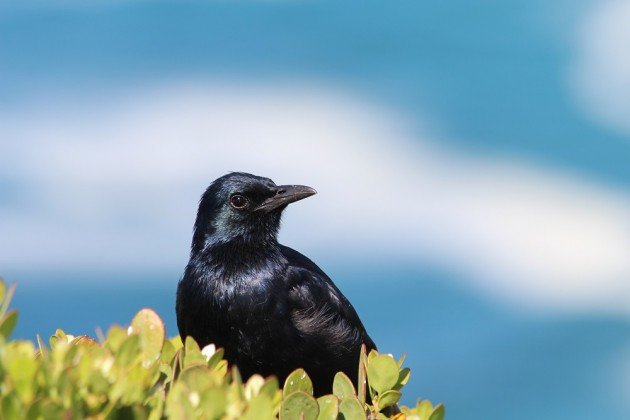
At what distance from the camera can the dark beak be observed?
6.18 metres

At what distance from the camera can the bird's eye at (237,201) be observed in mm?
6133

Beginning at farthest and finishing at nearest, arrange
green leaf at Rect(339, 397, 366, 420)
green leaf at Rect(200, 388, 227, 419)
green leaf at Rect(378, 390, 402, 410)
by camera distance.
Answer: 1. green leaf at Rect(378, 390, 402, 410)
2. green leaf at Rect(339, 397, 366, 420)
3. green leaf at Rect(200, 388, 227, 419)

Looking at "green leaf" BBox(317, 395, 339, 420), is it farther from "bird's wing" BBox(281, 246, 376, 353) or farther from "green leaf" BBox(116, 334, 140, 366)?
"bird's wing" BBox(281, 246, 376, 353)

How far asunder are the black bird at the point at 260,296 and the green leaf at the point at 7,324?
8.61 ft

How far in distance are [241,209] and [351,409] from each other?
2.79 meters

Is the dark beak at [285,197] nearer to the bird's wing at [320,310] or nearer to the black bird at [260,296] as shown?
the black bird at [260,296]

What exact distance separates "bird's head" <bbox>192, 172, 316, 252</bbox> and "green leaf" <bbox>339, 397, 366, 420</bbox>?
266cm

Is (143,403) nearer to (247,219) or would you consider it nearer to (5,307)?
(5,307)

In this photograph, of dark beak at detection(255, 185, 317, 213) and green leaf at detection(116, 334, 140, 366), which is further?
dark beak at detection(255, 185, 317, 213)

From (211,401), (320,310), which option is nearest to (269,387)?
(211,401)

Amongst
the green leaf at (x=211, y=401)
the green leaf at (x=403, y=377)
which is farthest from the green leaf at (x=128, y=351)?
the green leaf at (x=403, y=377)

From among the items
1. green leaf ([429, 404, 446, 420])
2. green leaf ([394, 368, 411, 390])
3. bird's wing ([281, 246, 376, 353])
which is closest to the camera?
green leaf ([429, 404, 446, 420])

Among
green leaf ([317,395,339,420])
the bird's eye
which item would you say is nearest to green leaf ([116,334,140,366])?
green leaf ([317,395,339,420])

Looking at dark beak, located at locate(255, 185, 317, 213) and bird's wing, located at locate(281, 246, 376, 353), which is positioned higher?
dark beak, located at locate(255, 185, 317, 213)
